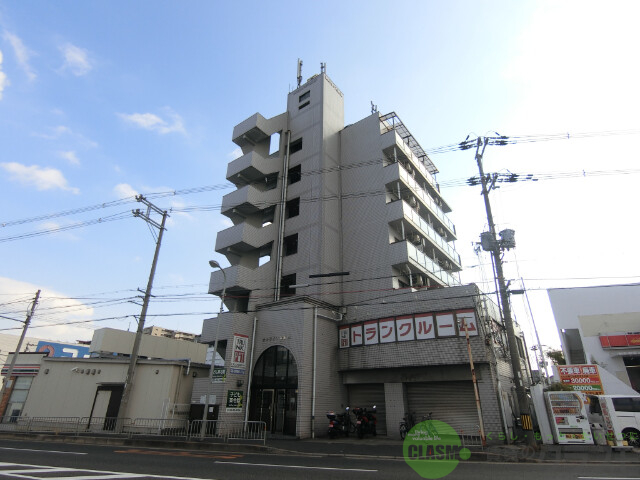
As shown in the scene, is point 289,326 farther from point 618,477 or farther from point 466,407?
point 618,477

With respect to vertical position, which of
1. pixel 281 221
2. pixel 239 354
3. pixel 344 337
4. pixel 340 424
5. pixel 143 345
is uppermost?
pixel 281 221

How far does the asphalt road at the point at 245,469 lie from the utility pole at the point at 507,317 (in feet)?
10.2

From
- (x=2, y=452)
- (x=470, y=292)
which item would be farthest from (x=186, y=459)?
(x=470, y=292)

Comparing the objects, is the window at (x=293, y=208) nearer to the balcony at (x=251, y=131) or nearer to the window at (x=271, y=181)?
the window at (x=271, y=181)

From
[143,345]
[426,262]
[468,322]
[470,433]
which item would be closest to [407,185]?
[426,262]

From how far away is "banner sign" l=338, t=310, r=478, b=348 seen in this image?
19.5 meters

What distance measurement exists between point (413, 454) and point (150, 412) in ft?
54.3

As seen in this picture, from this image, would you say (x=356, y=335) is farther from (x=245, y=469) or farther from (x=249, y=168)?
(x=249, y=168)

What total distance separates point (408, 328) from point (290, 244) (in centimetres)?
1291

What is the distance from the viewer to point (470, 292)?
20125mm

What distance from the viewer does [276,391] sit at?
70.9 feet

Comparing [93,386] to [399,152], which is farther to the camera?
[399,152]

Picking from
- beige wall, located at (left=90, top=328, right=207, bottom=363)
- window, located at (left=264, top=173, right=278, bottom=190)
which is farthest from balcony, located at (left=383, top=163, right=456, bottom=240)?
beige wall, located at (left=90, top=328, right=207, bottom=363)

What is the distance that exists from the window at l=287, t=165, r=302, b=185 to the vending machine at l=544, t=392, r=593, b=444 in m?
23.8
